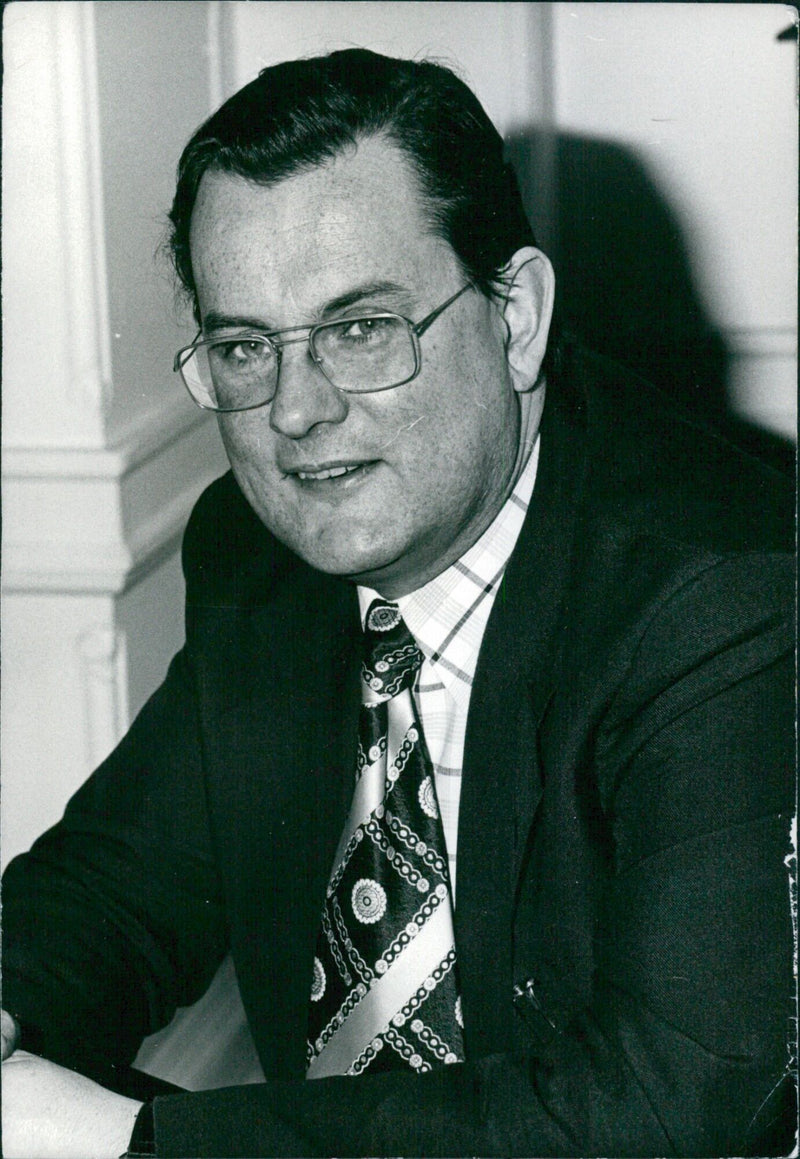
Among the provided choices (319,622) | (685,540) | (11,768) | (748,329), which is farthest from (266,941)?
(748,329)

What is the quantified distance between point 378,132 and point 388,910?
66 cm

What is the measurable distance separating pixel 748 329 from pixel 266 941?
3.86 feet

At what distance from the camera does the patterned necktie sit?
44.6 inches

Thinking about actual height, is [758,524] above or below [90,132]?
below

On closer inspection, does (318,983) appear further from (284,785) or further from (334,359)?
(334,359)

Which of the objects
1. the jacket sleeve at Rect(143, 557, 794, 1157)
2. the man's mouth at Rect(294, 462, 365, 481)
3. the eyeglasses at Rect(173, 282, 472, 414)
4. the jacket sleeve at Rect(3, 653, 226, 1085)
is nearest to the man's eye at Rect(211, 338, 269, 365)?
the eyeglasses at Rect(173, 282, 472, 414)

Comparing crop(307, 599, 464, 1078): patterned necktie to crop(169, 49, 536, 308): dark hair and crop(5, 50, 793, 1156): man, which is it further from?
crop(169, 49, 536, 308): dark hair

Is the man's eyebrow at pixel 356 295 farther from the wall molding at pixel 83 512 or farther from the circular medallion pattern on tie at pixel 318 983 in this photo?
the circular medallion pattern on tie at pixel 318 983

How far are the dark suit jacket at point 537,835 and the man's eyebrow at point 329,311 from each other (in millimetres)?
194

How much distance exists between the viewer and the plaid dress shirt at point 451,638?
3.86 ft

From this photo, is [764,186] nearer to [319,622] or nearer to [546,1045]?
[319,622]

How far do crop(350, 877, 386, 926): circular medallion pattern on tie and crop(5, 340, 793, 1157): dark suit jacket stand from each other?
0.06 metres

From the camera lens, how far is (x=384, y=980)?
115cm

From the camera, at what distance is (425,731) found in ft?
3.90
